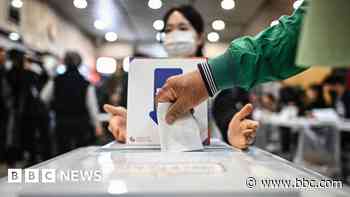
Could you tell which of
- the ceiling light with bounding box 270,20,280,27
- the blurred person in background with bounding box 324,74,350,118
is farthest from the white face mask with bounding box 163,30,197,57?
the blurred person in background with bounding box 324,74,350,118

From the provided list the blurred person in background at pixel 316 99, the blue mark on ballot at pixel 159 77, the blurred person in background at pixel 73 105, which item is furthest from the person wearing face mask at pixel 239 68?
the blurred person in background at pixel 316 99

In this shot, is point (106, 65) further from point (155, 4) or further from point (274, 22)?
point (274, 22)

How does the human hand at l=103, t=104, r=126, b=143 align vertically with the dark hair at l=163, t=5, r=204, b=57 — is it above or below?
below

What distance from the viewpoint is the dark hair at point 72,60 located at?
1330 millimetres

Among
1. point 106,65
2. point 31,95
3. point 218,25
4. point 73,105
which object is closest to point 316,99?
point 31,95

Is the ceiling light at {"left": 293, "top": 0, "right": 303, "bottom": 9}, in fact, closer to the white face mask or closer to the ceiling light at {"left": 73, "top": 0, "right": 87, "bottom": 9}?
the white face mask

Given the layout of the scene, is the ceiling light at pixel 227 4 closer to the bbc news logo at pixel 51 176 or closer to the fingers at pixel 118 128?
the fingers at pixel 118 128

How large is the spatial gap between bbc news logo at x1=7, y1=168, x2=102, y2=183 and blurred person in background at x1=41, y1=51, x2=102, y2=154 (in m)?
0.65

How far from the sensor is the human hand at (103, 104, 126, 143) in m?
0.95

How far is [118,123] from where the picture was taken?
98cm

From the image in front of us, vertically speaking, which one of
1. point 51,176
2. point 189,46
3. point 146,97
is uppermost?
point 189,46

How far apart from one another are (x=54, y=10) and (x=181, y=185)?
2.53ft

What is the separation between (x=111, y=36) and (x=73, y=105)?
0.44 metres

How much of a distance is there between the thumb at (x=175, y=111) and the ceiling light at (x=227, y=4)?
0.22 meters
